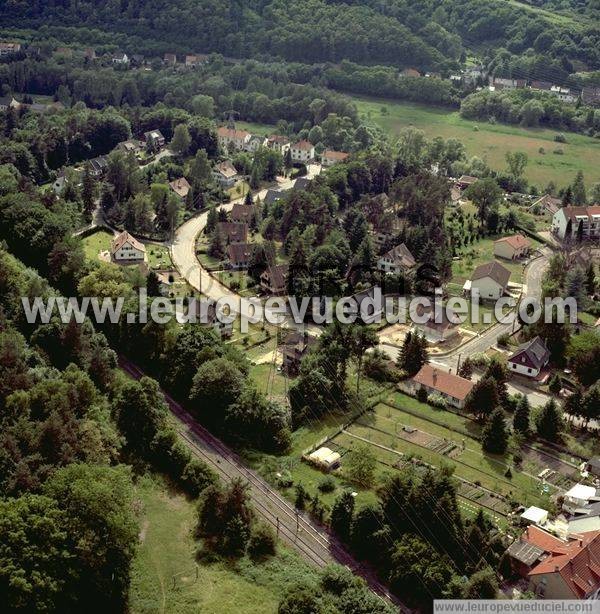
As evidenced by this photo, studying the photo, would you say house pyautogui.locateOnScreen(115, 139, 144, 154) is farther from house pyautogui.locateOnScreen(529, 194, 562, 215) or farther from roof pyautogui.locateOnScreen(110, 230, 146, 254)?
house pyautogui.locateOnScreen(529, 194, 562, 215)

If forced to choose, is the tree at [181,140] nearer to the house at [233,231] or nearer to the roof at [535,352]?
the house at [233,231]

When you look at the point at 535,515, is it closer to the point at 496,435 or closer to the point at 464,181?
the point at 496,435

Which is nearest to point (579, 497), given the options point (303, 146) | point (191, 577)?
point (191, 577)

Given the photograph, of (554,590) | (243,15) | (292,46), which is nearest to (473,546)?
(554,590)

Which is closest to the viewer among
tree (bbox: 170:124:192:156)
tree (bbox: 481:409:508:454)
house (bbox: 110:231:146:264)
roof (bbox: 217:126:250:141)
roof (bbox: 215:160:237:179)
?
tree (bbox: 481:409:508:454)

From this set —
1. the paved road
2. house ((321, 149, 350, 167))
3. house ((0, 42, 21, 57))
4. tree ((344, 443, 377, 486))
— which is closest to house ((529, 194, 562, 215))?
house ((321, 149, 350, 167))

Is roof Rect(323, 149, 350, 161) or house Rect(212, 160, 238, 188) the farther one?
roof Rect(323, 149, 350, 161)
